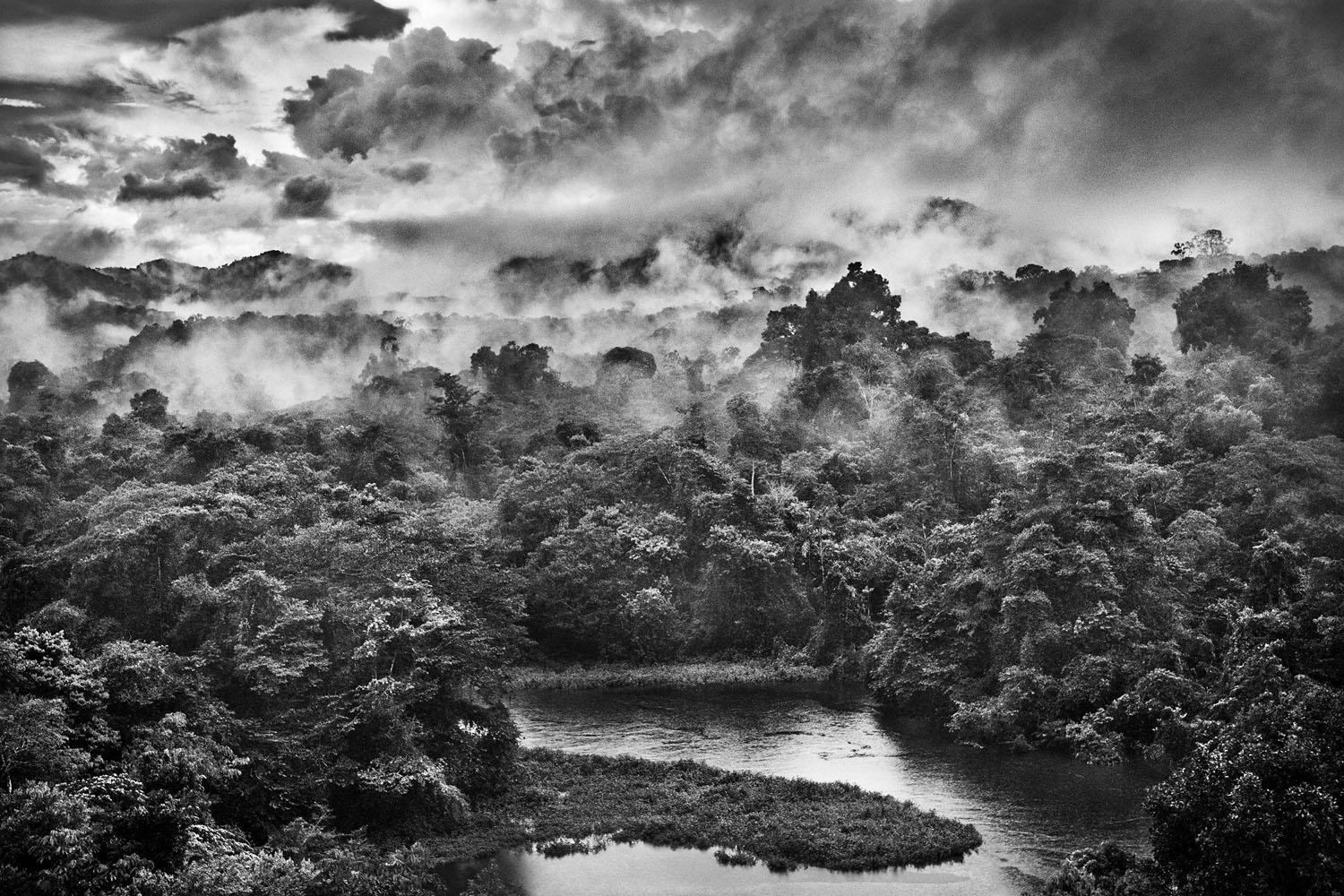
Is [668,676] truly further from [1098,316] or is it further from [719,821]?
[1098,316]

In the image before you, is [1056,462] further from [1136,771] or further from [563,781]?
[563,781]

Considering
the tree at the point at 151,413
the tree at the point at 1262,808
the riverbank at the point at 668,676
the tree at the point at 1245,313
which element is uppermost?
the tree at the point at 1245,313

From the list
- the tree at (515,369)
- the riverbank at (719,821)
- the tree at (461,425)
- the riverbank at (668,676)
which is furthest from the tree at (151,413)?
the riverbank at (719,821)

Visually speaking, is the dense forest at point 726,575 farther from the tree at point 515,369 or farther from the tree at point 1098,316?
the tree at point 515,369

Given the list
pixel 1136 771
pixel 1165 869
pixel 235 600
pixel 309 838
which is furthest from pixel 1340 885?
pixel 235 600

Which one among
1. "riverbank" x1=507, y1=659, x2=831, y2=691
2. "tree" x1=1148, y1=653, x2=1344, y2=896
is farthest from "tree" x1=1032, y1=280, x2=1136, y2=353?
"tree" x1=1148, y1=653, x2=1344, y2=896

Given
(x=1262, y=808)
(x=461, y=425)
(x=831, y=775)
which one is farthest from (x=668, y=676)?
(x=1262, y=808)
